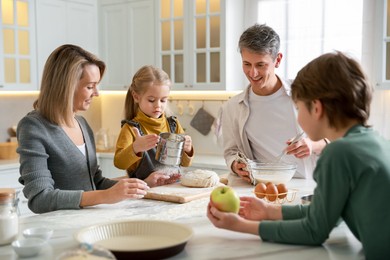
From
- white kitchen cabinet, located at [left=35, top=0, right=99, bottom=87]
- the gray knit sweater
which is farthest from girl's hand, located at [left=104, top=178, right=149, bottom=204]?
white kitchen cabinet, located at [left=35, top=0, right=99, bottom=87]

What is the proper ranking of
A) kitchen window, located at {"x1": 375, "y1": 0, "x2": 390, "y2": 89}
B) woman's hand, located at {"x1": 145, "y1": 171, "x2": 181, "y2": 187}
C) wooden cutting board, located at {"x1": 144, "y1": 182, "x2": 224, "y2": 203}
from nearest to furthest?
wooden cutting board, located at {"x1": 144, "y1": 182, "x2": 224, "y2": 203}
woman's hand, located at {"x1": 145, "y1": 171, "x2": 181, "y2": 187}
kitchen window, located at {"x1": 375, "y1": 0, "x2": 390, "y2": 89}

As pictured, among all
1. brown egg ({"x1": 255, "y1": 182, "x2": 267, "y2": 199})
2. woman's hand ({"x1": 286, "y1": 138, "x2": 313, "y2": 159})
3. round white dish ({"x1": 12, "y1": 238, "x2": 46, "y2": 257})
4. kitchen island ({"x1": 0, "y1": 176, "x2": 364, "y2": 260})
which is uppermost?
woman's hand ({"x1": 286, "y1": 138, "x2": 313, "y2": 159})

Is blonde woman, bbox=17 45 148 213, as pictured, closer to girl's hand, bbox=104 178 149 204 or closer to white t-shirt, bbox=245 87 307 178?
girl's hand, bbox=104 178 149 204

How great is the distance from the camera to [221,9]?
3.83m

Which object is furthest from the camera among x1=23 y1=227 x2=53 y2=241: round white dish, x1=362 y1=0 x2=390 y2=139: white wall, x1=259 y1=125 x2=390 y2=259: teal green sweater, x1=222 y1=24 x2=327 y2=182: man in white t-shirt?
x1=362 y1=0 x2=390 y2=139: white wall

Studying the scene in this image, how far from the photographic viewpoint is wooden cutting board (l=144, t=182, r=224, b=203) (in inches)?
74.9

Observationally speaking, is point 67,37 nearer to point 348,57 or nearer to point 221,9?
point 221,9

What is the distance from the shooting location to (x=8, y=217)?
137 cm

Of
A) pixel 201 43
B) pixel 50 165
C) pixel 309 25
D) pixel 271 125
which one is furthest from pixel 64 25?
pixel 50 165

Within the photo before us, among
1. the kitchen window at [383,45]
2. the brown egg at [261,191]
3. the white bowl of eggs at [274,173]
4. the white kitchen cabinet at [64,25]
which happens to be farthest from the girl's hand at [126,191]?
the white kitchen cabinet at [64,25]

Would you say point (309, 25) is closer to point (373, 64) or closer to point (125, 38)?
point (373, 64)

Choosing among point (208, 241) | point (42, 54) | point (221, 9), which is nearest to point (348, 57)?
point (208, 241)

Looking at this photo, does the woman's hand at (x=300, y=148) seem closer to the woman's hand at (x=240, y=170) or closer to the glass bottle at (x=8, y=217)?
the woman's hand at (x=240, y=170)

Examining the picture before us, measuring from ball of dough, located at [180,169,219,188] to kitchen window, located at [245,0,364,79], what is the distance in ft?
6.02
